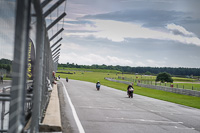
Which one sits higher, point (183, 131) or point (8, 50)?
point (8, 50)

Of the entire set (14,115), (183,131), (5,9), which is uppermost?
(5,9)

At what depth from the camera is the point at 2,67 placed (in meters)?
3.23

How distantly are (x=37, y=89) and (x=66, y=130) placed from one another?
4008 mm

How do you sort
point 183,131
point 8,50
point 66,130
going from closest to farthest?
point 8,50 < point 66,130 < point 183,131

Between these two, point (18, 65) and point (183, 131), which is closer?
point (18, 65)

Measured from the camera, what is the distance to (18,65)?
8.38 feet

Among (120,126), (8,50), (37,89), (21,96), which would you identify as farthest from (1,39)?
(120,126)

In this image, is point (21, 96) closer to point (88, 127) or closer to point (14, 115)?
point (14, 115)

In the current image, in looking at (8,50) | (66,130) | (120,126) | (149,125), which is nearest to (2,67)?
(8,50)

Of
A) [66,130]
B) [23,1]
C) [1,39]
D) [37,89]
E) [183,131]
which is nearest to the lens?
[23,1]

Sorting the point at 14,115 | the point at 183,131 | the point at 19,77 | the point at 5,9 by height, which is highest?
the point at 5,9

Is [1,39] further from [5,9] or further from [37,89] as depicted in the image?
[37,89]

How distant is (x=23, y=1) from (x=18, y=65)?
0.51 metres

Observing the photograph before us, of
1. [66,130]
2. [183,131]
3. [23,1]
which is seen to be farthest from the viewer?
[183,131]
